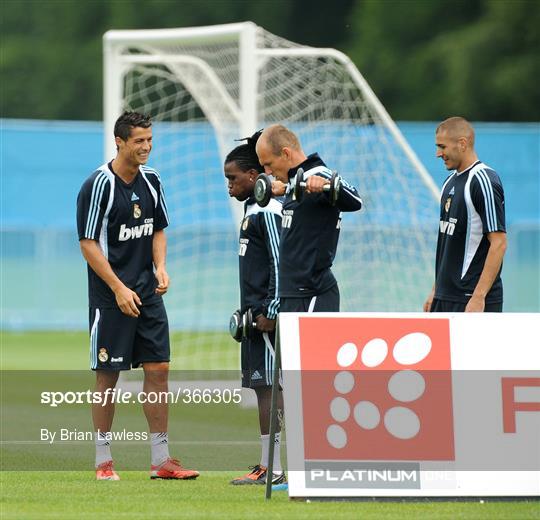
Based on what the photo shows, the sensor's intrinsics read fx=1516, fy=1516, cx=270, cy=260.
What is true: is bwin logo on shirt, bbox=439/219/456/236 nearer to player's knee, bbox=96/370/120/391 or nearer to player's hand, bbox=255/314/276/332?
player's hand, bbox=255/314/276/332

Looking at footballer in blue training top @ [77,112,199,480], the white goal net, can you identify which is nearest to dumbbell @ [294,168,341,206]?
footballer in blue training top @ [77,112,199,480]

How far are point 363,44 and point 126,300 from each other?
2919 cm

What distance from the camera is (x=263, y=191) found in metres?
7.57

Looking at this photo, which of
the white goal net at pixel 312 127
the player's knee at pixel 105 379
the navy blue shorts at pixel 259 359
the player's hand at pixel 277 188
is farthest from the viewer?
the white goal net at pixel 312 127

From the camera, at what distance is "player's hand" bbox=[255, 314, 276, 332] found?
8117mm

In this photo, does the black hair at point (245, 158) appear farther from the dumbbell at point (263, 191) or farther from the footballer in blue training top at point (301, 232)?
the dumbbell at point (263, 191)

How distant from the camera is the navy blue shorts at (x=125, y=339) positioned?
8461 mm

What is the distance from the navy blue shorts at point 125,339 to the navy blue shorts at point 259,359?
0.56 m

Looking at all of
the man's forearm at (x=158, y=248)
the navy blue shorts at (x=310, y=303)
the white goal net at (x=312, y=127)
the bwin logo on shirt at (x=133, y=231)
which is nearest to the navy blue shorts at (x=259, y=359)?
the navy blue shorts at (x=310, y=303)

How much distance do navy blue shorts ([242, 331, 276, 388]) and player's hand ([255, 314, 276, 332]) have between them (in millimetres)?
85

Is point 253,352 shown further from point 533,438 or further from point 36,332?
point 36,332

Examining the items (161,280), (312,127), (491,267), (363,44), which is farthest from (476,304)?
(363,44)

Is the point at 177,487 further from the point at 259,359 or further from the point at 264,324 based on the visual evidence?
the point at 264,324

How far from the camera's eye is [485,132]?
26234 mm
